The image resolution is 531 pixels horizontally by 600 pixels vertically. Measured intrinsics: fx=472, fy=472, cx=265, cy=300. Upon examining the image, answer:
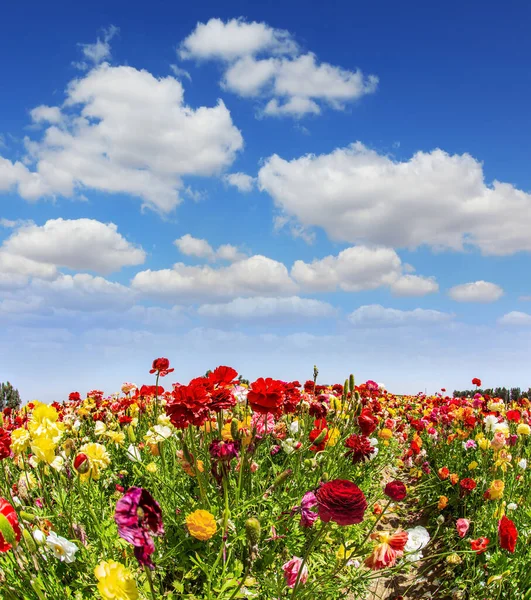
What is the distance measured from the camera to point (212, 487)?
336 cm

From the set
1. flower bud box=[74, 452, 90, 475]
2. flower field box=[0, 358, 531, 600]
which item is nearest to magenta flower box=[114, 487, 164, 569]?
flower field box=[0, 358, 531, 600]

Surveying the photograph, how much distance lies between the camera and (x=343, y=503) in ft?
5.61

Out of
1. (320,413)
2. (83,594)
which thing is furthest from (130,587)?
(320,413)

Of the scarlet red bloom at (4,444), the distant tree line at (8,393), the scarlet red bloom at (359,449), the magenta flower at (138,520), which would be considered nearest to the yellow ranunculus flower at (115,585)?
the magenta flower at (138,520)

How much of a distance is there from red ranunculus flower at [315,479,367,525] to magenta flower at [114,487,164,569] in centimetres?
65

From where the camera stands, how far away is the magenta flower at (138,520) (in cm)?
132

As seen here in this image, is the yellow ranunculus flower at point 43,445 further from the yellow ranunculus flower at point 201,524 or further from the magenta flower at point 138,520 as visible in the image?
the magenta flower at point 138,520

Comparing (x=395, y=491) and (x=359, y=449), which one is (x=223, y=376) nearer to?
(x=395, y=491)

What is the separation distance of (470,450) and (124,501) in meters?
5.58

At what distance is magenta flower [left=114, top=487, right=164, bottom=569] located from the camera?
132 cm

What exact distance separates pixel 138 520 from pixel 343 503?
2.47 ft

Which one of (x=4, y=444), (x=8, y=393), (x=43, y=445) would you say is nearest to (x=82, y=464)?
(x=43, y=445)

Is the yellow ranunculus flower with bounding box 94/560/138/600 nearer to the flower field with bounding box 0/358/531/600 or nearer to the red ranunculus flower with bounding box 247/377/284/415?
the flower field with bounding box 0/358/531/600

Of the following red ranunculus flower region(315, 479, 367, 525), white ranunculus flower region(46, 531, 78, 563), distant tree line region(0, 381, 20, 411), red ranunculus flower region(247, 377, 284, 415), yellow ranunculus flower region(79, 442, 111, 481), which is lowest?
distant tree line region(0, 381, 20, 411)
